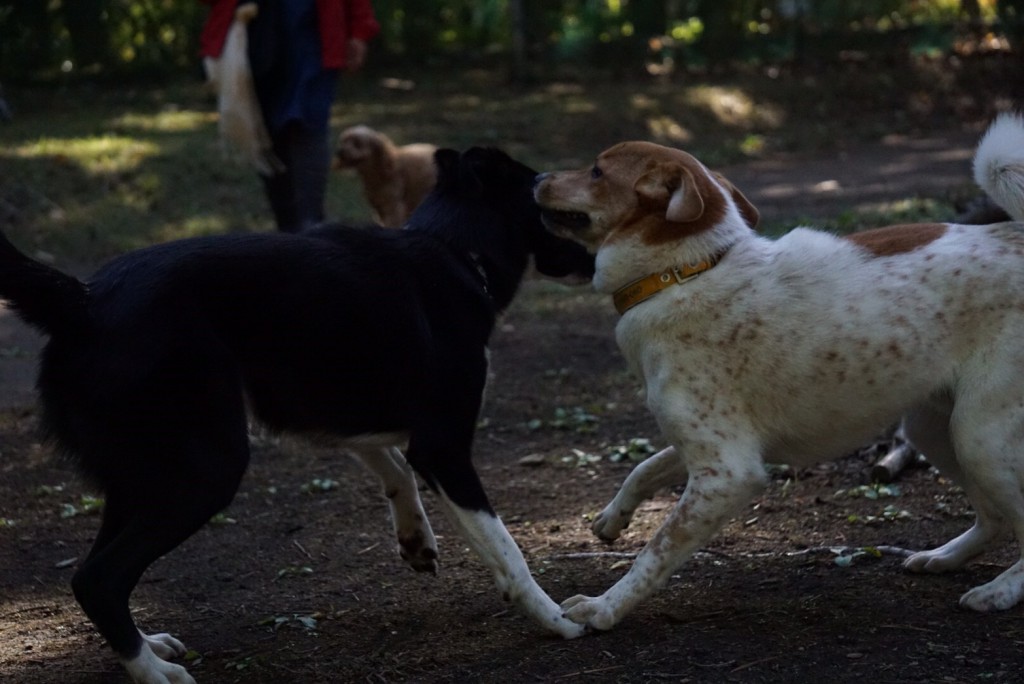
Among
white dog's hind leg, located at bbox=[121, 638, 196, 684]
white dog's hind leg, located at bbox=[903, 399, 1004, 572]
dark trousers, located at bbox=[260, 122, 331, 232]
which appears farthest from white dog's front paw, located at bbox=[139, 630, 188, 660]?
dark trousers, located at bbox=[260, 122, 331, 232]

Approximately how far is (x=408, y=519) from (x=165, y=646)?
871 mm

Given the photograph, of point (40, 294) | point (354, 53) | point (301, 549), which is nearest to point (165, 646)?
point (301, 549)

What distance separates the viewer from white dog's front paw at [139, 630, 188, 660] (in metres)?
3.64

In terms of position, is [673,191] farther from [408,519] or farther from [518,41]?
[518,41]

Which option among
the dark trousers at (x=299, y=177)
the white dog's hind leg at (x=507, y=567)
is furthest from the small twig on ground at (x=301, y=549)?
the dark trousers at (x=299, y=177)

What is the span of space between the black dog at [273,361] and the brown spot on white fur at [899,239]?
3.42 ft

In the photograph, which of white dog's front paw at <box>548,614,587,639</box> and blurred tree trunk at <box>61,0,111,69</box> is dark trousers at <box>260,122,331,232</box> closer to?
white dog's front paw at <box>548,614,587,639</box>

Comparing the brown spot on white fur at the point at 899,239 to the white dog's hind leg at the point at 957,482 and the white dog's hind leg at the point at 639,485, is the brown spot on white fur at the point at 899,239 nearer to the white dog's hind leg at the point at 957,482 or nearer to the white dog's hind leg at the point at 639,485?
the white dog's hind leg at the point at 957,482

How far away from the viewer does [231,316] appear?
349 centimetres

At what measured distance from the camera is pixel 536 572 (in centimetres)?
418

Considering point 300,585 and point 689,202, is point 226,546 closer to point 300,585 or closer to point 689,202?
point 300,585

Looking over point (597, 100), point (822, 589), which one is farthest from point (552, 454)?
point (597, 100)

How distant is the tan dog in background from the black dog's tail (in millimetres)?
6187

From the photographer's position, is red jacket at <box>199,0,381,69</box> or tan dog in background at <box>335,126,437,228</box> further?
tan dog in background at <box>335,126,437,228</box>
